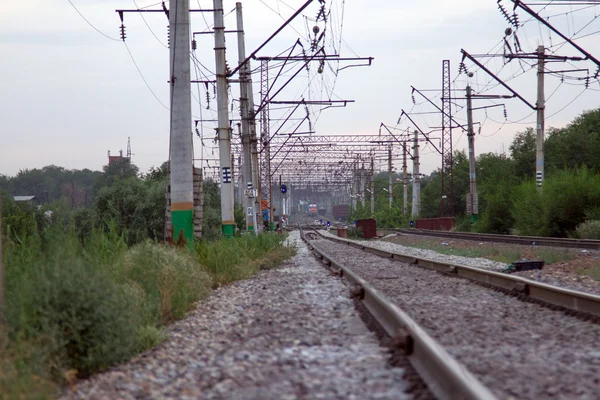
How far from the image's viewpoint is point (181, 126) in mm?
20344

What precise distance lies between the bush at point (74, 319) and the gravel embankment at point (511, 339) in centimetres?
330

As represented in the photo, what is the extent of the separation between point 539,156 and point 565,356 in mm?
36584

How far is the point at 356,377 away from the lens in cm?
640

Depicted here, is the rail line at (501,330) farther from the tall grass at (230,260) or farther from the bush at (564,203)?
the bush at (564,203)

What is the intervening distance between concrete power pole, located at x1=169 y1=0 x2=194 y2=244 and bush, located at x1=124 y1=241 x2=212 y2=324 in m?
6.30

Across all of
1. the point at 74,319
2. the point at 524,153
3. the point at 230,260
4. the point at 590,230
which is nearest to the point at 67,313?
the point at 74,319

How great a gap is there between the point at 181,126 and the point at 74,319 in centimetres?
1316

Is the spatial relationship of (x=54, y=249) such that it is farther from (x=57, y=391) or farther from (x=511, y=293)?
(x=511, y=293)

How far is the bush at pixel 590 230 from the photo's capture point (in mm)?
33625

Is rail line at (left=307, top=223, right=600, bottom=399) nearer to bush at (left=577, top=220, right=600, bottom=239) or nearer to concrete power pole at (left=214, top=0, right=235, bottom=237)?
concrete power pole at (left=214, top=0, right=235, bottom=237)

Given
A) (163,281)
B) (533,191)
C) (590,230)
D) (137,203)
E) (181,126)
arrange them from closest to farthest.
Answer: (163,281)
(181,126)
(590,230)
(533,191)
(137,203)

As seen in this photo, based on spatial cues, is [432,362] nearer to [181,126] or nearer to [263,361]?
[263,361]

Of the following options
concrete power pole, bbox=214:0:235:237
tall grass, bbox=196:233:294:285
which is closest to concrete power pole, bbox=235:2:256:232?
concrete power pole, bbox=214:0:235:237

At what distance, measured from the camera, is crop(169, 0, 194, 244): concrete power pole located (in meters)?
20.3
